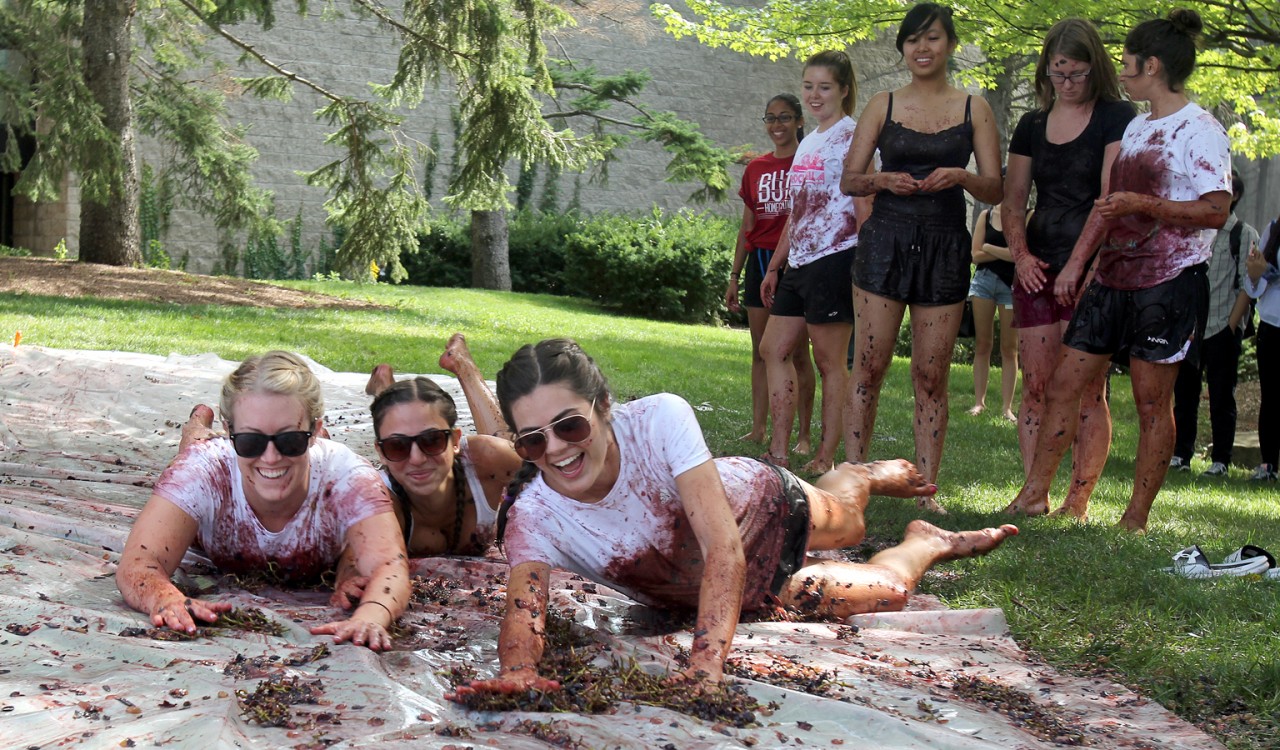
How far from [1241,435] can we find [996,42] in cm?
396

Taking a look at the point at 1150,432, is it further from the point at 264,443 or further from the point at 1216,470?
the point at 264,443

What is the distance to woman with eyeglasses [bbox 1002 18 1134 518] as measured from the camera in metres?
5.54

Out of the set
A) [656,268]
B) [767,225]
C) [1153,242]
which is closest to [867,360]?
[1153,242]

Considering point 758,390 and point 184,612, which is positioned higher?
point 758,390

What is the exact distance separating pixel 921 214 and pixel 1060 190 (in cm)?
66

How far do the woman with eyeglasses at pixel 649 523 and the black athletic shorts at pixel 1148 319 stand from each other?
1.63 metres

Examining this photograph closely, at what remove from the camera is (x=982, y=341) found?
10.2 m

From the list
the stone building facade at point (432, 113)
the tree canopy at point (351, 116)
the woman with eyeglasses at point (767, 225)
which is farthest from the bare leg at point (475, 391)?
the stone building facade at point (432, 113)

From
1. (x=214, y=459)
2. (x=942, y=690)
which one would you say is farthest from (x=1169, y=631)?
(x=214, y=459)

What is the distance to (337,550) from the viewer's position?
13.7ft

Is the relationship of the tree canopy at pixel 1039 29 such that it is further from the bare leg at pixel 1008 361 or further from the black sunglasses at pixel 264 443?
the black sunglasses at pixel 264 443

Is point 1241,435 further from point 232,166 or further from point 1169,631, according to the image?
point 232,166

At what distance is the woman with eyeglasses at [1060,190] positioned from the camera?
5.54 metres

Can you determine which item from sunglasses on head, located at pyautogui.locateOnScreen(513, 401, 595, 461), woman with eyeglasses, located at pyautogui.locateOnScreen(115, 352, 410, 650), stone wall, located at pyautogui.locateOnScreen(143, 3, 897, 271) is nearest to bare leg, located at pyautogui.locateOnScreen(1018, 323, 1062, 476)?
sunglasses on head, located at pyautogui.locateOnScreen(513, 401, 595, 461)
